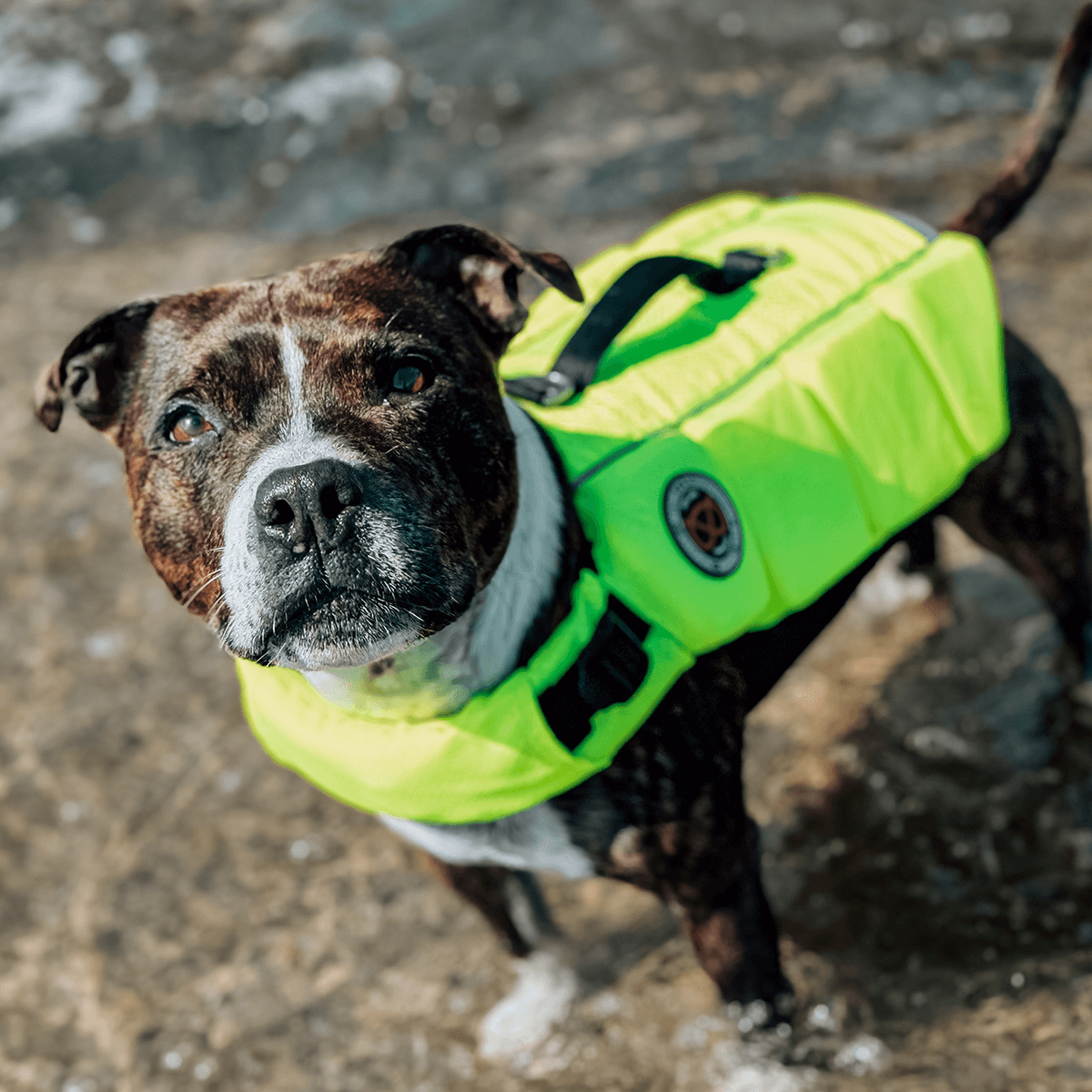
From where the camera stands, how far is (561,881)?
3.86 meters

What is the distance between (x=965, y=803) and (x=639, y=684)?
1902 mm

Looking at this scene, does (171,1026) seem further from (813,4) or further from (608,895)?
(813,4)

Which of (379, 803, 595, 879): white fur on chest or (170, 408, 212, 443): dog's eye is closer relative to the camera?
(170, 408, 212, 443): dog's eye

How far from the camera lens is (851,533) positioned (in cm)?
295

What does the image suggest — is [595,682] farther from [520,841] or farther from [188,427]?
[188,427]

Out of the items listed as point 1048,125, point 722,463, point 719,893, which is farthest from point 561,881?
point 1048,125

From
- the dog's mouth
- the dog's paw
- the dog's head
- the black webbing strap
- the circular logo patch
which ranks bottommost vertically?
the dog's paw

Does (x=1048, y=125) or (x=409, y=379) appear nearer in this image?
(x=409, y=379)

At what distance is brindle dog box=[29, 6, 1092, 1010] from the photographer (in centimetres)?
218

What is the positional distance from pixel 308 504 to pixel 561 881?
2.19 meters

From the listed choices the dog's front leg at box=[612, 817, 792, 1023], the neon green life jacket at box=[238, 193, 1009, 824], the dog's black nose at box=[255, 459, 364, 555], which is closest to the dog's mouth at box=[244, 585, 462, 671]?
the dog's black nose at box=[255, 459, 364, 555]

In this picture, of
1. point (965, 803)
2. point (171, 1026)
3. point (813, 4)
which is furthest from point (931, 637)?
point (813, 4)

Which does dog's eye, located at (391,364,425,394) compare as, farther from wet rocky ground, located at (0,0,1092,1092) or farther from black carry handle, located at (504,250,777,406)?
wet rocky ground, located at (0,0,1092,1092)

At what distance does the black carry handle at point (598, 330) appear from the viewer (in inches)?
117
